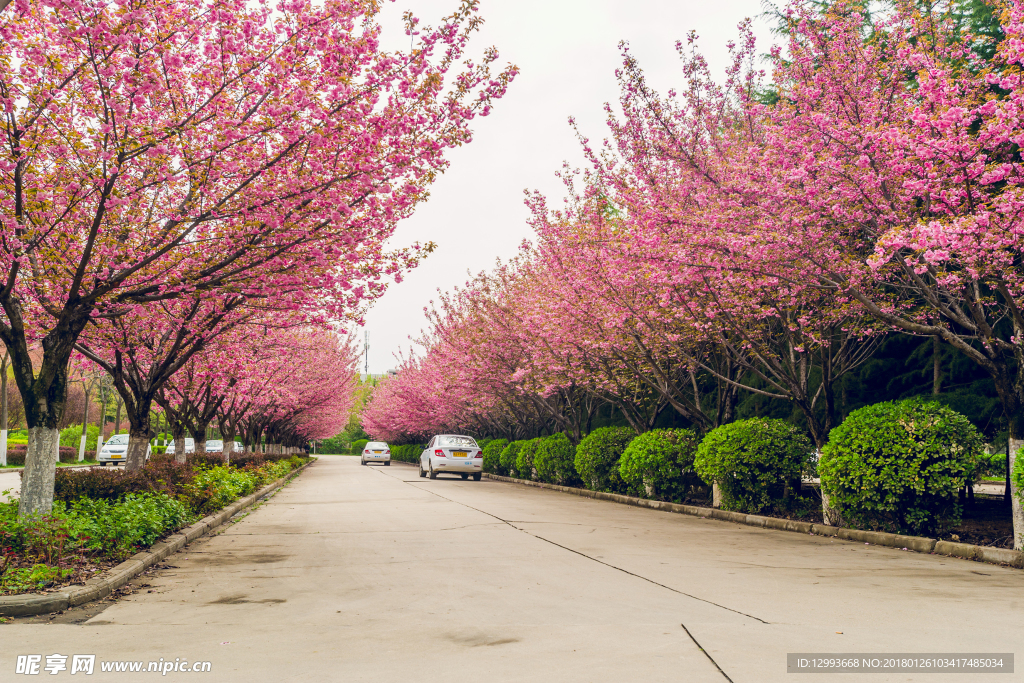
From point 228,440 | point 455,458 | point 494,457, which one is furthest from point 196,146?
point 494,457

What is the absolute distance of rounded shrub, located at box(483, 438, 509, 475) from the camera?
1352 inches

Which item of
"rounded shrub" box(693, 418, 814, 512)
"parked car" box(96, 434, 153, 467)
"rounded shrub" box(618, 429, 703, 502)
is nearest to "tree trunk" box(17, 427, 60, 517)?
"rounded shrub" box(693, 418, 814, 512)

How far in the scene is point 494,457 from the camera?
114 ft

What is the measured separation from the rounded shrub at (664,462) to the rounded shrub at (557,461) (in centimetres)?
576

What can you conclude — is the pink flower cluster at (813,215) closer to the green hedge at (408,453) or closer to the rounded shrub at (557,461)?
the rounded shrub at (557,461)

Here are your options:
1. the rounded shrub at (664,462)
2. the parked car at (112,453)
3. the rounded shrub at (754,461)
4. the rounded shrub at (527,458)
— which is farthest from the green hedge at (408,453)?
the rounded shrub at (754,461)

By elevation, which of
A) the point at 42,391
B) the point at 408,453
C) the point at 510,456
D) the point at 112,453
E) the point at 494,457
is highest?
the point at 42,391

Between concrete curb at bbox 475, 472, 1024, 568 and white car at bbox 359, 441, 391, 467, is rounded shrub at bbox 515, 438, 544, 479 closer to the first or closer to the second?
concrete curb at bbox 475, 472, 1024, 568

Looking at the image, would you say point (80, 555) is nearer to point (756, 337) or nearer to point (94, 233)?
point (94, 233)

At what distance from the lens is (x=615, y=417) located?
29.6 metres

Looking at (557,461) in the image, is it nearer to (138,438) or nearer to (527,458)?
(527,458)

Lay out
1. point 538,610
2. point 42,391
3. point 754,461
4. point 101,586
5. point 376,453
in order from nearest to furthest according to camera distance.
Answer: point 538,610 < point 101,586 < point 42,391 < point 754,461 < point 376,453

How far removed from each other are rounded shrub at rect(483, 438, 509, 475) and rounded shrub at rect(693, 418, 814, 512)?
18.8m

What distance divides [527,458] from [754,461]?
14.5 m
